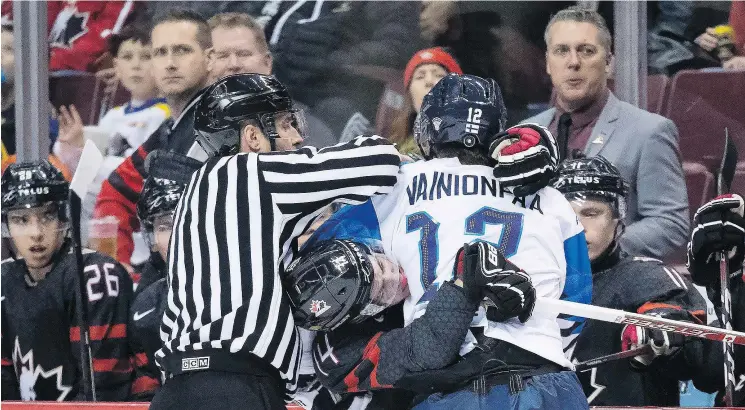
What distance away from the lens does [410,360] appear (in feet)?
8.57

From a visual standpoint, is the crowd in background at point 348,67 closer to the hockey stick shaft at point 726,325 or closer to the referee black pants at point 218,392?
the hockey stick shaft at point 726,325

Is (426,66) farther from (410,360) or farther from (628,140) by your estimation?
(410,360)

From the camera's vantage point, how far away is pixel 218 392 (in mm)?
2627

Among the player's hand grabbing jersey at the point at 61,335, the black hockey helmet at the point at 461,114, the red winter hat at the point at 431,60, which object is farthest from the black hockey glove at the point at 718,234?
the player's hand grabbing jersey at the point at 61,335

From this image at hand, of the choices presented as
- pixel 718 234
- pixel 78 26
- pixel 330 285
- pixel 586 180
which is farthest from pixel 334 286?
pixel 78 26

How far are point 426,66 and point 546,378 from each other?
8.22 feet

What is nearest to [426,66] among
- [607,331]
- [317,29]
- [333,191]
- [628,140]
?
[317,29]

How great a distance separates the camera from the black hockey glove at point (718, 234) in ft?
12.0

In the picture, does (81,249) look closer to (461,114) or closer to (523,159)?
(461,114)

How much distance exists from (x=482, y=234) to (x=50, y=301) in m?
2.32

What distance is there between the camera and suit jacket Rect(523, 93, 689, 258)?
451 centimetres

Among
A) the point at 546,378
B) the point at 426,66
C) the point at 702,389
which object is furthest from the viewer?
the point at 426,66

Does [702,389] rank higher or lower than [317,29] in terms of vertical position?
lower

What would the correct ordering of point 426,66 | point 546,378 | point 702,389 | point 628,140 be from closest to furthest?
point 546,378 → point 702,389 → point 628,140 → point 426,66
